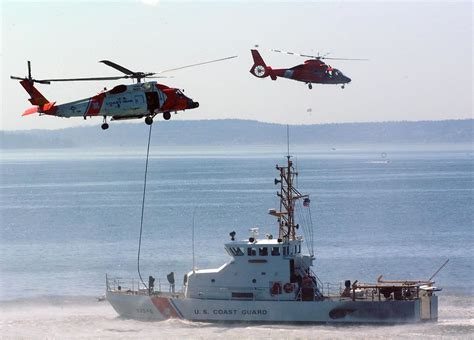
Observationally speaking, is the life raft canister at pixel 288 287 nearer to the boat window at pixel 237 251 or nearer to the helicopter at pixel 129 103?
the boat window at pixel 237 251

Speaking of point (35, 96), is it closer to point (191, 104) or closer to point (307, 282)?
point (191, 104)

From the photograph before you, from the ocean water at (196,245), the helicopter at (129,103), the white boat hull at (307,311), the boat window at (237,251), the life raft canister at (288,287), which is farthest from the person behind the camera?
the ocean water at (196,245)

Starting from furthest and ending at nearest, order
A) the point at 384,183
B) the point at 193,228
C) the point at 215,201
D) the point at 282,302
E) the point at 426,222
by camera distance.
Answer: the point at 384,183 < the point at 215,201 < the point at 426,222 < the point at 193,228 < the point at 282,302

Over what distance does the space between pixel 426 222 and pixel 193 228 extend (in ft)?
76.6

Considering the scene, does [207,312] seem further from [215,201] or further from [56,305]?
[215,201]

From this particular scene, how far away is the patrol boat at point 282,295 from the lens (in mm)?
53438

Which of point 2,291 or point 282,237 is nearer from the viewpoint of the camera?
point 282,237

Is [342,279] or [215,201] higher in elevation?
[215,201]

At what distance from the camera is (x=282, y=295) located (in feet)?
177

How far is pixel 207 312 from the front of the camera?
54406mm

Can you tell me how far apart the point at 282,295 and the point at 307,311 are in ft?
4.99

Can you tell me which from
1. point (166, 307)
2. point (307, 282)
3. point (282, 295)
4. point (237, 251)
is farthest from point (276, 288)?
point (166, 307)

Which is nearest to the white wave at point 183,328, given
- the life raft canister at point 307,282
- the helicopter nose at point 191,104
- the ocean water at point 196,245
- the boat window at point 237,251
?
the ocean water at point 196,245

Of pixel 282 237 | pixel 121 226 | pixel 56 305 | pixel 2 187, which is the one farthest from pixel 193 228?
pixel 2 187
